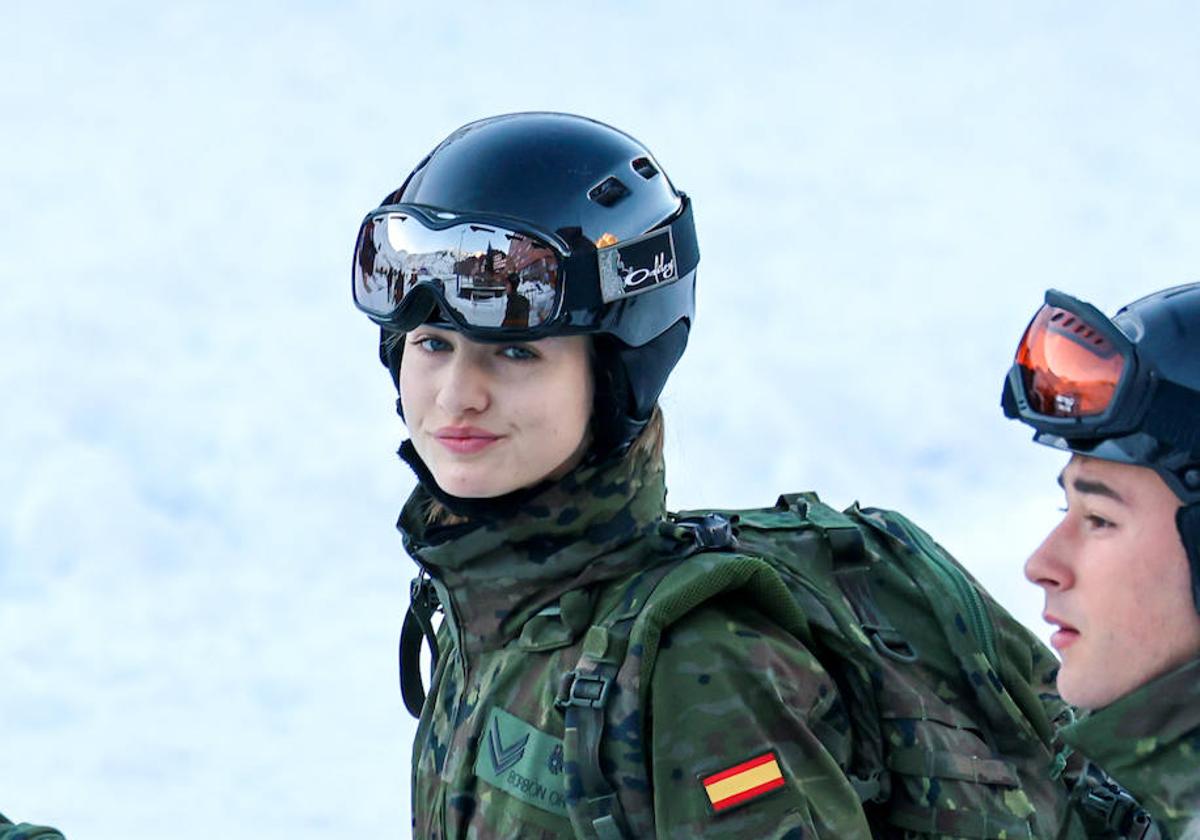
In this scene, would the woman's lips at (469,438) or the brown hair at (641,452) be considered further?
the brown hair at (641,452)

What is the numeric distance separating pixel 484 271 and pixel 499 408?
9.8 inches

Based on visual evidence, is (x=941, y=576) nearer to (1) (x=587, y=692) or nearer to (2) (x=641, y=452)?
(2) (x=641, y=452)

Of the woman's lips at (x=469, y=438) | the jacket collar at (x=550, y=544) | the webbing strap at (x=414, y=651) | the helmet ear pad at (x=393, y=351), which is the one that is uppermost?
the helmet ear pad at (x=393, y=351)

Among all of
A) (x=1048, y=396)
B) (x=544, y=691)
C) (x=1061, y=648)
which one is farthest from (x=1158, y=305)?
(x=544, y=691)

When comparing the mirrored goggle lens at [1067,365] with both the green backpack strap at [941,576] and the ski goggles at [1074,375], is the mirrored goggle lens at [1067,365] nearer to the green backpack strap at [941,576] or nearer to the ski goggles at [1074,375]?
the ski goggles at [1074,375]

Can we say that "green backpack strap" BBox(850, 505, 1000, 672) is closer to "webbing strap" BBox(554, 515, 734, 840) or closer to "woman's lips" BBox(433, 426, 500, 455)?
"webbing strap" BBox(554, 515, 734, 840)

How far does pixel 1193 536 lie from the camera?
11.5 feet

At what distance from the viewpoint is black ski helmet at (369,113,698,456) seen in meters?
4.29

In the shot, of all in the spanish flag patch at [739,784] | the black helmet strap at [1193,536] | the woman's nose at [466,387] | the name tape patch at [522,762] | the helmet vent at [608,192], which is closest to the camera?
the black helmet strap at [1193,536]

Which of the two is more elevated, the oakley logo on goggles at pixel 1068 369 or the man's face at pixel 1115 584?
the oakley logo on goggles at pixel 1068 369

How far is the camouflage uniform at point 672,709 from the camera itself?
158 inches

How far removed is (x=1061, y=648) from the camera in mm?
3672

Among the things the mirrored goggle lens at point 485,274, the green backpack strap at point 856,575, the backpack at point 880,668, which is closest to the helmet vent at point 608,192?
the mirrored goggle lens at point 485,274

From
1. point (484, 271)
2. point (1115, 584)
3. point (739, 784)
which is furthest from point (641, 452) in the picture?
point (1115, 584)
